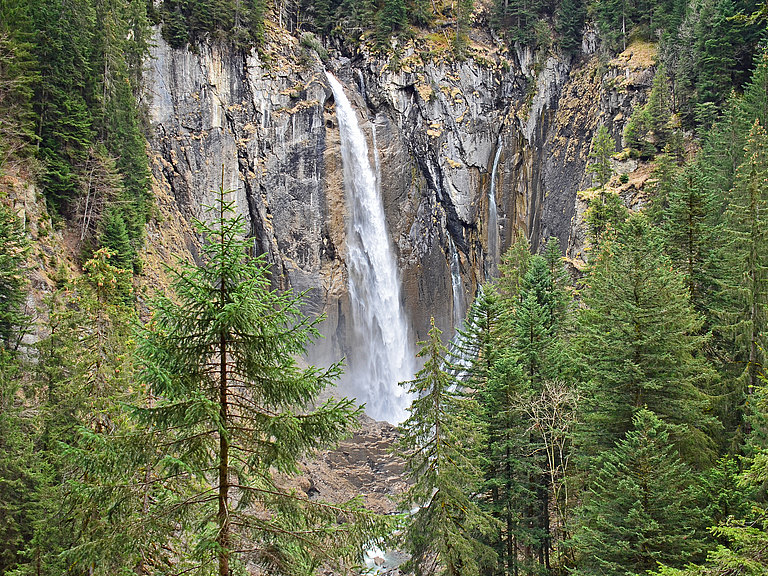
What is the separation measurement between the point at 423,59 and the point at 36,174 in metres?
32.8

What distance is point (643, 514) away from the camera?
33.9 ft

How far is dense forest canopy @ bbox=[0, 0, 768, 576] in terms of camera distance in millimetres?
5945

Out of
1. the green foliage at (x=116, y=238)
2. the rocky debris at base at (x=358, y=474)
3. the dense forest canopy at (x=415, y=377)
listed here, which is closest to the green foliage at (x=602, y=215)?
the dense forest canopy at (x=415, y=377)

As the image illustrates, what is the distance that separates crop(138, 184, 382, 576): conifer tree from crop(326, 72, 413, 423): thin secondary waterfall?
2947 centimetres

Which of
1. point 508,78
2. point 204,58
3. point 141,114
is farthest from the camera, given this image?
point 508,78

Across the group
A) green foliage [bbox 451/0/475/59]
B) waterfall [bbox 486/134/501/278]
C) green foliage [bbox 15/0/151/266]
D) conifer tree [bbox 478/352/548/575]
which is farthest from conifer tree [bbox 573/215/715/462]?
green foliage [bbox 451/0/475/59]

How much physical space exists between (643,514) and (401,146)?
35671 mm

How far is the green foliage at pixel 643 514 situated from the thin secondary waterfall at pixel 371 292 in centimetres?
2438

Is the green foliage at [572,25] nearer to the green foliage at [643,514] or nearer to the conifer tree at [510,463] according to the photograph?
the conifer tree at [510,463]

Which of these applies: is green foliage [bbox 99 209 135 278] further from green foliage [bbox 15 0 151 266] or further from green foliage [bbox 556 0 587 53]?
green foliage [bbox 556 0 587 53]

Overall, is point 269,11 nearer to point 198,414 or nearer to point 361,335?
point 361,335

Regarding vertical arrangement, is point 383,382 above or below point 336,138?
below

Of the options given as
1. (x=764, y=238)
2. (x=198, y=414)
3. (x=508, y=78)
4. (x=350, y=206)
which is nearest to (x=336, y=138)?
(x=350, y=206)

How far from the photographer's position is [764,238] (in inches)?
567
